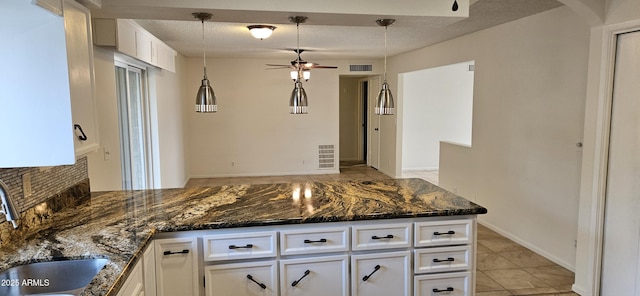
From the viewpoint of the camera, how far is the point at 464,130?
29.5 ft

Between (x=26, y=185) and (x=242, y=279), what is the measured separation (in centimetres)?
120

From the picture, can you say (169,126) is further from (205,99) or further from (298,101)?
(298,101)

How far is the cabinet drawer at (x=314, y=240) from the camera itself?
221 cm

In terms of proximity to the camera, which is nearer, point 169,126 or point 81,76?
point 81,76

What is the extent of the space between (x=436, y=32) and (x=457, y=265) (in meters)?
3.44

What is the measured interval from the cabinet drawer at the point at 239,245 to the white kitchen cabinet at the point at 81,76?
0.78m

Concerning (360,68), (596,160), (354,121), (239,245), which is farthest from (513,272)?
(354,121)

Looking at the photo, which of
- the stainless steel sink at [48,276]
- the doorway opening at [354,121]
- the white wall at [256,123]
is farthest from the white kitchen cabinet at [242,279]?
the doorway opening at [354,121]

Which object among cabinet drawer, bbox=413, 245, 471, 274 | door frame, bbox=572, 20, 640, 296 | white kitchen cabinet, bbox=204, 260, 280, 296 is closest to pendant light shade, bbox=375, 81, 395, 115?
cabinet drawer, bbox=413, 245, 471, 274

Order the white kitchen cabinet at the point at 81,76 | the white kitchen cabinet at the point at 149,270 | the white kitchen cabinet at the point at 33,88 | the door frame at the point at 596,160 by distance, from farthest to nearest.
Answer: the door frame at the point at 596,160
the white kitchen cabinet at the point at 149,270
the white kitchen cabinet at the point at 81,76
the white kitchen cabinet at the point at 33,88

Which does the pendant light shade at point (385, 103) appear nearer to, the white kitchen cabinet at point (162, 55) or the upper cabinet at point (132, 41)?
the upper cabinet at point (132, 41)

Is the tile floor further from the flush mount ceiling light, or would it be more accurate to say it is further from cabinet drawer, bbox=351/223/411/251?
the flush mount ceiling light

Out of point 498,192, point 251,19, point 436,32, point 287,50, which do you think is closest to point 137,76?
point 287,50

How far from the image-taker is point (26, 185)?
78.0 inches
